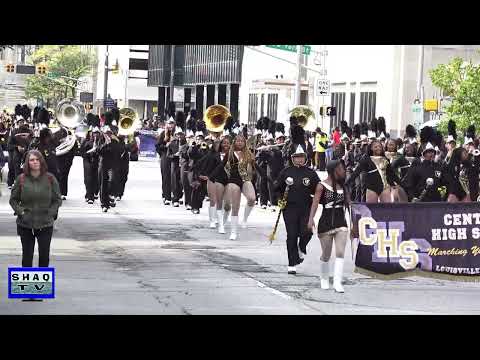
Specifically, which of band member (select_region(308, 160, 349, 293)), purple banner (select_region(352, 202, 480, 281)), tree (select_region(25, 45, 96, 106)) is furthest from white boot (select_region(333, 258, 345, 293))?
tree (select_region(25, 45, 96, 106))

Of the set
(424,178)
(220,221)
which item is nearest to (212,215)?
(220,221)

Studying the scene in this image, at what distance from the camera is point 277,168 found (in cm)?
2991

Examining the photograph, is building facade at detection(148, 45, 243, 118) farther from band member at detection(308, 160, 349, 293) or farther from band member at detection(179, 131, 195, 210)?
band member at detection(308, 160, 349, 293)

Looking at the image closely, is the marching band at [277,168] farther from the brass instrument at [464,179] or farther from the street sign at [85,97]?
the street sign at [85,97]

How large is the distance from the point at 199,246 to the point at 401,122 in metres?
35.2

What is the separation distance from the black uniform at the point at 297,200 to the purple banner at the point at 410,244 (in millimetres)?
753

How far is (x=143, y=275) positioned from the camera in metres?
17.9

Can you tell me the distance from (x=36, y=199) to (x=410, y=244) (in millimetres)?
5033

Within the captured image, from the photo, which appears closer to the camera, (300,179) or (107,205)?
(300,179)
